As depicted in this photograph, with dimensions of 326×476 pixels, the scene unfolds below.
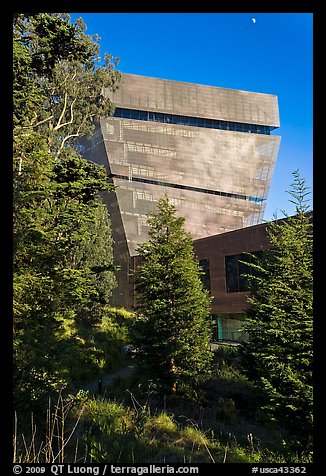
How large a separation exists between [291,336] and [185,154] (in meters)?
45.3

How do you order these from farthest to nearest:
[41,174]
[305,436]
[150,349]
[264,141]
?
[264,141], [150,349], [41,174], [305,436]

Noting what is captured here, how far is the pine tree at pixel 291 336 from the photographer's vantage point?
8.83 m

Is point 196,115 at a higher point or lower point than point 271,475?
higher

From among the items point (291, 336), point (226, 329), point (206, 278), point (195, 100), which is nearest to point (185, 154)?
point (195, 100)

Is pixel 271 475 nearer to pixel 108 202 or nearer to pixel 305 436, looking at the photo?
pixel 305 436

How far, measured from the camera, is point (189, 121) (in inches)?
2074

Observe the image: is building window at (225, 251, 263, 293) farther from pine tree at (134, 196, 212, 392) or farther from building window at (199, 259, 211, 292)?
pine tree at (134, 196, 212, 392)

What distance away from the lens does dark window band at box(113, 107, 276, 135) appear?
49.6 meters

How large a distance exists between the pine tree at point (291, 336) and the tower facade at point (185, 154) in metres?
33.9

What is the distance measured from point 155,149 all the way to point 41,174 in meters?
42.0

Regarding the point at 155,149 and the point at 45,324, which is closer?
the point at 45,324

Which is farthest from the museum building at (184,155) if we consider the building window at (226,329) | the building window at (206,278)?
the building window at (226,329)

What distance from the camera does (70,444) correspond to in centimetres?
730
